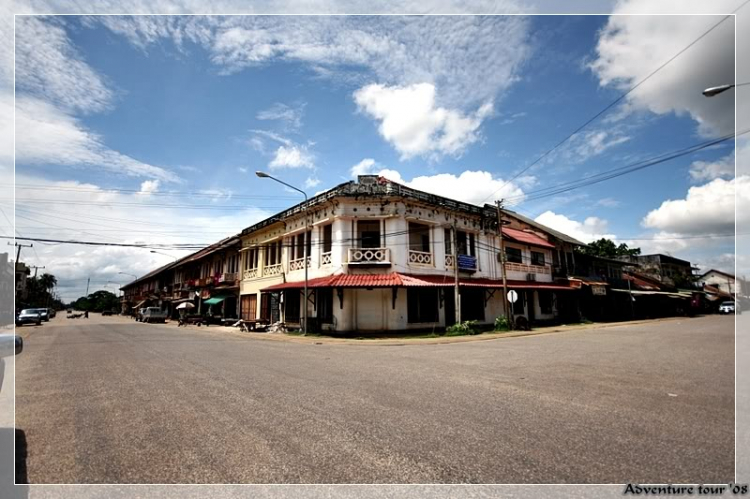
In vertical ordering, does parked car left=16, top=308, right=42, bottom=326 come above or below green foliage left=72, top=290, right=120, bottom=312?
above

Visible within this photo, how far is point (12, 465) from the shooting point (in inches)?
146

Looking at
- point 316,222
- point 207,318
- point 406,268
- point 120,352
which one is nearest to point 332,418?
point 120,352

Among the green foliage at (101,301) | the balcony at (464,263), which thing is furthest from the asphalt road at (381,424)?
the green foliage at (101,301)

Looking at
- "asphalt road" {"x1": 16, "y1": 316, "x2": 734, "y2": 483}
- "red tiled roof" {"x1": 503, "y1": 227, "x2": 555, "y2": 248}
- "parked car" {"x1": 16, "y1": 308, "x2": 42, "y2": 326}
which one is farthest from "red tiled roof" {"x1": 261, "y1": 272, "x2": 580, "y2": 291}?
"parked car" {"x1": 16, "y1": 308, "x2": 42, "y2": 326}

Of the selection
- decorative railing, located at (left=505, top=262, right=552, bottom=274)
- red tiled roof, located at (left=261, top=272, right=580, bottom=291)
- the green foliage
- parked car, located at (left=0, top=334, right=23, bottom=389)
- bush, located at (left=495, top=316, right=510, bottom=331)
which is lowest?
the green foliage

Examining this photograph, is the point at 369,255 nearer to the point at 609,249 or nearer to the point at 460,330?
the point at 460,330

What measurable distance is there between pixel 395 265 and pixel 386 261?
562 millimetres

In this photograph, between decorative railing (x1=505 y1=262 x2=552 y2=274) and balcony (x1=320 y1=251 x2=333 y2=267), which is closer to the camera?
balcony (x1=320 y1=251 x2=333 y2=267)

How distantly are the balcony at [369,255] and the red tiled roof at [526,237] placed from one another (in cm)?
1102

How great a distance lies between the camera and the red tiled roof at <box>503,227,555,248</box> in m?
29.0

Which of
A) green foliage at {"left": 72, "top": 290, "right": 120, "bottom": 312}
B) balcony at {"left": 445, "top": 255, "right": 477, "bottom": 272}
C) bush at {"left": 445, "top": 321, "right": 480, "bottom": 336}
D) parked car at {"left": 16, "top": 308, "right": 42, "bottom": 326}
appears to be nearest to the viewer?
bush at {"left": 445, "top": 321, "right": 480, "bottom": 336}

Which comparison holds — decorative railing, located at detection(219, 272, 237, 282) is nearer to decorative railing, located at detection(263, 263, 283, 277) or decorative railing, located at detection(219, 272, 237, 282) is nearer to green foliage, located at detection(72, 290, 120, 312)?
decorative railing, located at detection(263, 263, 283, 277)

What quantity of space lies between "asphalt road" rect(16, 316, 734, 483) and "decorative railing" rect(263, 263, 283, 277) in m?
18.3

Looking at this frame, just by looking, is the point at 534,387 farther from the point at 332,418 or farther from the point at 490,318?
the point at 490,318
